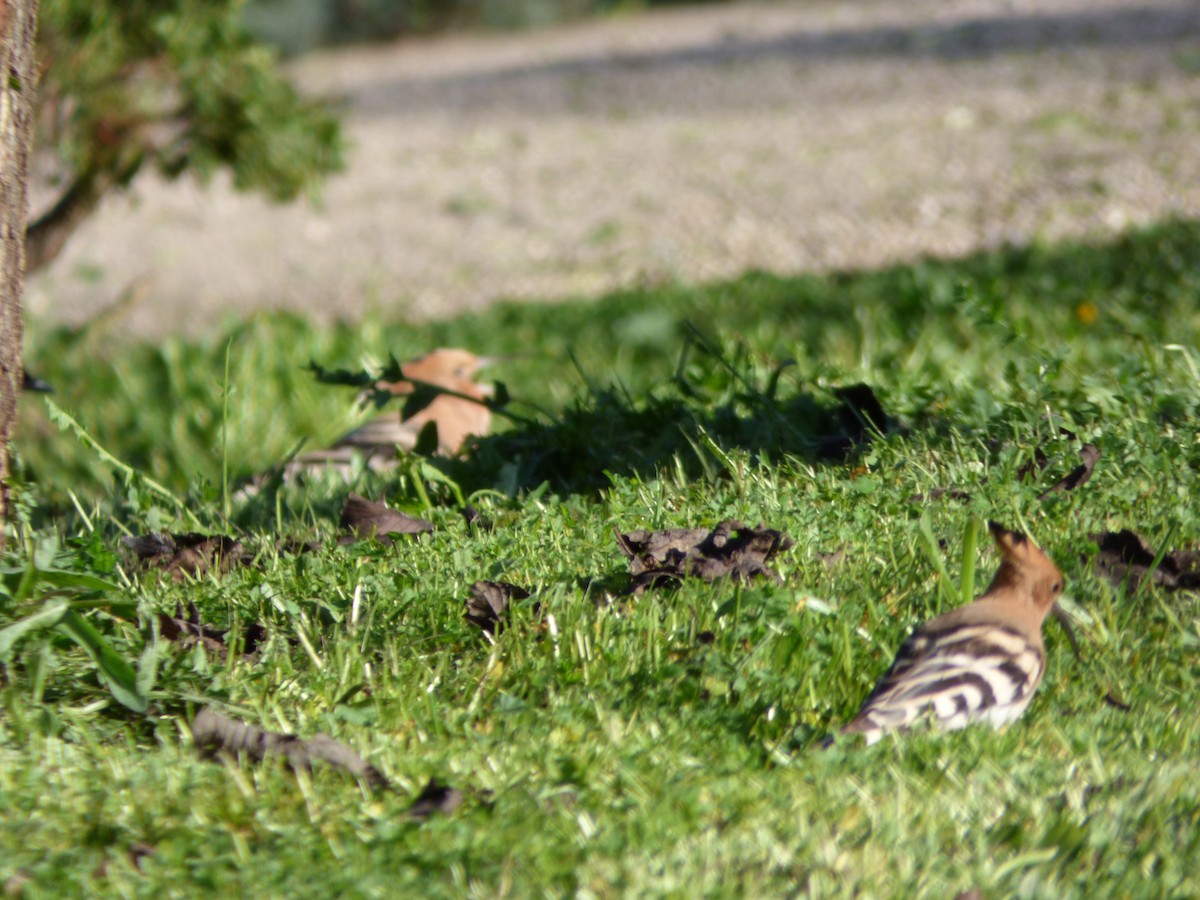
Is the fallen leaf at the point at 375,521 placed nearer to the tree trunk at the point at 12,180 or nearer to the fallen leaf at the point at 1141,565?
the tree trunk at the point at 12,180

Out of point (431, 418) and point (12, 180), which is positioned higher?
point (12, 180)

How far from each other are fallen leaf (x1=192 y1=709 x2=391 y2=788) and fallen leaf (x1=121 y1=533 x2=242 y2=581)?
70cm

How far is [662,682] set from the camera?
2.36 m

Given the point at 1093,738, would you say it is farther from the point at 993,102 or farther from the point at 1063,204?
the point at 993,102

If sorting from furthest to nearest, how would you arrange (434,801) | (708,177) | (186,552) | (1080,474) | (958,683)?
(708,177) < (186,552) < (1080,474) < (958,683) < (434,801)

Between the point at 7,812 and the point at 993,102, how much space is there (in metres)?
8.90

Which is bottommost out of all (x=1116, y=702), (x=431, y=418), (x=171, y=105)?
(x=431, y=418)

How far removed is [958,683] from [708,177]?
23.8ft

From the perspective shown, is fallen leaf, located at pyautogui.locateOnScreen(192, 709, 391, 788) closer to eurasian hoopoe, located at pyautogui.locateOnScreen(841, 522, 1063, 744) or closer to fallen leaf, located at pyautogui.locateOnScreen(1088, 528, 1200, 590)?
eurasian hoopoe, located at pyautogui.locateOnScreen(841, 522, 1063, 744)

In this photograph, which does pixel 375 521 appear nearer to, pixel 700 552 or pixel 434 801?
→ pixel 700 552

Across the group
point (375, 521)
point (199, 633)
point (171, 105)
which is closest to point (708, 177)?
point (171, 105)

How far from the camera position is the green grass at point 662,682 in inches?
74.9

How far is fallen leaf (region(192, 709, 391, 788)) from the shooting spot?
2.16 metres

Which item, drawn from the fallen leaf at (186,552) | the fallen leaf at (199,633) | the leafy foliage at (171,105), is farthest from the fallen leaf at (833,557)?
the leafy foliage at (171,105)
